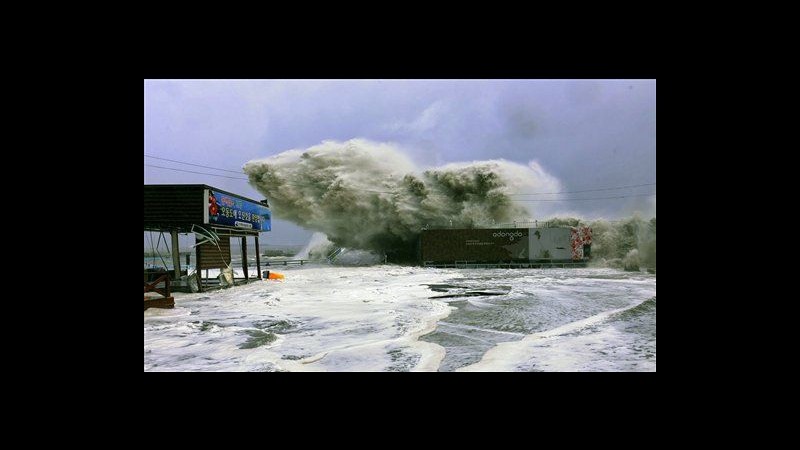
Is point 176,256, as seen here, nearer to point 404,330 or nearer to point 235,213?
point 235,213

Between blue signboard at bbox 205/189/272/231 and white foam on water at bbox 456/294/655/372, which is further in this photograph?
blue signboard at bbox 205/189/272/231

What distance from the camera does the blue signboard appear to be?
716cm

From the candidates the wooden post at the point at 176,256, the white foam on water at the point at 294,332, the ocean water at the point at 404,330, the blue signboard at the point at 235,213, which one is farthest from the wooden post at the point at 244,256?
the wooden post at the point at 176,256

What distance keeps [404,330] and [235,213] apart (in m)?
5.27

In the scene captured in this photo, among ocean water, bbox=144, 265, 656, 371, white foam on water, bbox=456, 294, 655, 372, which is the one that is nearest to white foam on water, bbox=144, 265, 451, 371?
ocean water, bbox=144, 265, 656, 371

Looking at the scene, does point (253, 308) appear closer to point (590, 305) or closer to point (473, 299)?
point (473, 299)

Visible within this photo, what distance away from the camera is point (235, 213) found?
8070 millimetres

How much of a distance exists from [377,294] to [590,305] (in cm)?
397

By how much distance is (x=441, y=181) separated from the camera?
15.0 m

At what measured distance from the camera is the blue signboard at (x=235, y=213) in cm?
716

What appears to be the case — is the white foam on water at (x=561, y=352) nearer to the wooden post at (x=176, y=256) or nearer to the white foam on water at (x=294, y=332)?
the white foam on water at (x=294, y=332)

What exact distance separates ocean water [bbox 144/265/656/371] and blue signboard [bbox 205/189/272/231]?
1.52m

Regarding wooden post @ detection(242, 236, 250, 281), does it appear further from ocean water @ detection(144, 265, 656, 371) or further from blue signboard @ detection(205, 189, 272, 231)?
ocean water @ detection(144, 265, 656, 371)

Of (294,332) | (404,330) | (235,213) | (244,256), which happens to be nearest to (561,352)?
(404,330)
